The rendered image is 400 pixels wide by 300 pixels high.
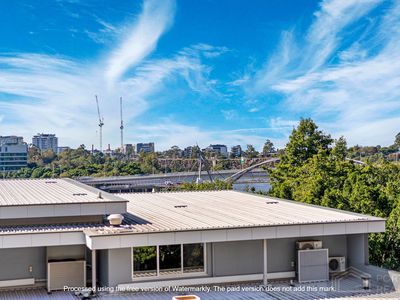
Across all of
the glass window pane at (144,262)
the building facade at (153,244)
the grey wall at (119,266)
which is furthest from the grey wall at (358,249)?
the grey wall at (119,266)

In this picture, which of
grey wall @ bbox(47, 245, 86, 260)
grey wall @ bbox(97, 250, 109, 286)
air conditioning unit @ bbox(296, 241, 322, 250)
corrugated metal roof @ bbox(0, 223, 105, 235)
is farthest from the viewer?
air conditioning unit @ bbox(296, 241, 322, 250)

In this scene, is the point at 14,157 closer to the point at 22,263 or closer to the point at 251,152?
the point at 251,152

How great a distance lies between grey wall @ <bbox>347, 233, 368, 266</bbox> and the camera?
58.6ft

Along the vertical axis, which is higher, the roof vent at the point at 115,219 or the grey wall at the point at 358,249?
the roof vent at the point at 115,219

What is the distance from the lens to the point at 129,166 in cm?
11606

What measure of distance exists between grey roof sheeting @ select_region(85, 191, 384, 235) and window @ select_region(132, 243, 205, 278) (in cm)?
70

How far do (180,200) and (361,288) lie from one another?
1020 centimetres

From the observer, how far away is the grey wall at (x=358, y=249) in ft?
58.6

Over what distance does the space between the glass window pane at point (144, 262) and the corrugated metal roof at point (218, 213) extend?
704mm

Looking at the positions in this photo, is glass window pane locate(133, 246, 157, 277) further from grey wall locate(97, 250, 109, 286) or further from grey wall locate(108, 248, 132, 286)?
grey wall locate(97, 250, 109, 286)

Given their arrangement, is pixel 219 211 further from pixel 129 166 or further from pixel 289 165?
pixel 129 166

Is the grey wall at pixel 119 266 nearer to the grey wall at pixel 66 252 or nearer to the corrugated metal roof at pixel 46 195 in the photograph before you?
the grey wall at pixel 66 252

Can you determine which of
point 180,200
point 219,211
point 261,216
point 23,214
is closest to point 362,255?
point 261,216

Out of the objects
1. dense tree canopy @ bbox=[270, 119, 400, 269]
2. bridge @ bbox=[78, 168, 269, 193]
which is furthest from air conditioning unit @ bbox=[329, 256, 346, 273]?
bridge @ bbox=[78, 168, 269, 193]
